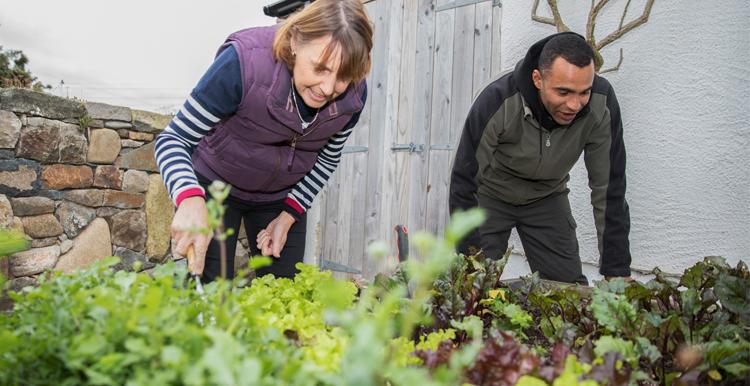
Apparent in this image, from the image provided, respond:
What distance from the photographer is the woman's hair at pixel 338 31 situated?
1.59 metres

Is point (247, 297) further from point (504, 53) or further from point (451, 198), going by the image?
point (504, 53)

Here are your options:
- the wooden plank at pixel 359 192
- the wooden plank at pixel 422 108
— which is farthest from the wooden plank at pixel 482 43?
the wooden plank at pixel 359 192

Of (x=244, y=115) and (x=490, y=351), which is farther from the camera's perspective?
(x=244, y=115)

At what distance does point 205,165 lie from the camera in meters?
1.94

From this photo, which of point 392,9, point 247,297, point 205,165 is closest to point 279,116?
point 205,165

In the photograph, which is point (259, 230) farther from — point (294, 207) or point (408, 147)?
point (408, 147)

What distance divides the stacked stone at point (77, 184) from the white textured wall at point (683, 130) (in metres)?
2.81

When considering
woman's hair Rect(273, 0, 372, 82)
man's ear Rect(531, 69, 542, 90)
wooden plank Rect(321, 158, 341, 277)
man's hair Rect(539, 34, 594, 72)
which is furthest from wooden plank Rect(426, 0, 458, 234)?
woman's hair Rect(273, 0, 372, 82)

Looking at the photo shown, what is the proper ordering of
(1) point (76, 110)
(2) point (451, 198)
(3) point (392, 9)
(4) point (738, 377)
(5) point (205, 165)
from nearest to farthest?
(4) point (738, 377), (5) point (205, 165), (2) point (451, 198), (1) point (76, 110), (3) point (392, 9)

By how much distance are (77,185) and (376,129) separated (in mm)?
2172

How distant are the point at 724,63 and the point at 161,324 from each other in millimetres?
2904

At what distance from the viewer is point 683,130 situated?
2826 millimetres

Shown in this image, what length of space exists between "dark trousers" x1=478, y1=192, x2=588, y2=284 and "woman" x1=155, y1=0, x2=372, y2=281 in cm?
94

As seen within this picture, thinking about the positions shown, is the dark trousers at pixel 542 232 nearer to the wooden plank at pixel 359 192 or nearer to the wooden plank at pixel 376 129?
the wooden plank at pixel 376 129
